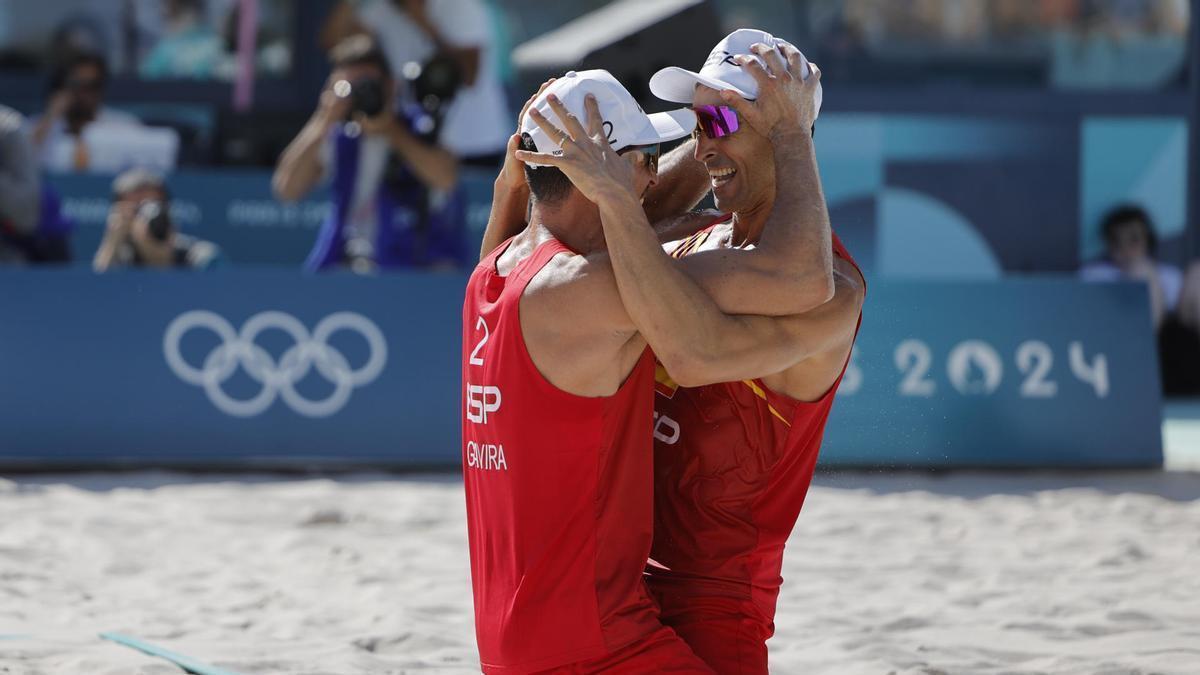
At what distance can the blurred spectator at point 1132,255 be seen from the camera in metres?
11.1

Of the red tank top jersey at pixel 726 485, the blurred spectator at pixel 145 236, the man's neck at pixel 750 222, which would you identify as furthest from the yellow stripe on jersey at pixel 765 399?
the blurred spectator at pixel 145 236

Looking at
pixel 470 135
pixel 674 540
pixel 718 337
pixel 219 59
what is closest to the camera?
pixel 718 337

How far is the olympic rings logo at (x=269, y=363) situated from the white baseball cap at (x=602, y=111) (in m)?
4.97

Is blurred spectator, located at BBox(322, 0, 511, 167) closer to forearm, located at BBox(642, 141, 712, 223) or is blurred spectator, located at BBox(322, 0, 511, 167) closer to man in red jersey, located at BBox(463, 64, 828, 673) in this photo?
forearm, located at BBox(642, 141, 712, 223)

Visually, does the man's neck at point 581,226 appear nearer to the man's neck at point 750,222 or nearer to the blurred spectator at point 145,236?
the man's neck at point 750,222

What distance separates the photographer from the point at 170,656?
456cm

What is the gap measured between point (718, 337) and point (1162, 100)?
1023 cm

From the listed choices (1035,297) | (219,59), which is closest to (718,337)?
(1035,297)

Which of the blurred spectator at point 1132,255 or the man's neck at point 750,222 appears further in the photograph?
the blurred spectator at point 1132,255

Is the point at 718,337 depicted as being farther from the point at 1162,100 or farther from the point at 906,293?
the point at 1162,100

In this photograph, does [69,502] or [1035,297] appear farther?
[1035,297]

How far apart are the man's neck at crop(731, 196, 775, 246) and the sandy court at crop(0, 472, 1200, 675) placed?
1.75m

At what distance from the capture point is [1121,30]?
1210cm

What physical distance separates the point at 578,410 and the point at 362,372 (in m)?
5.10
